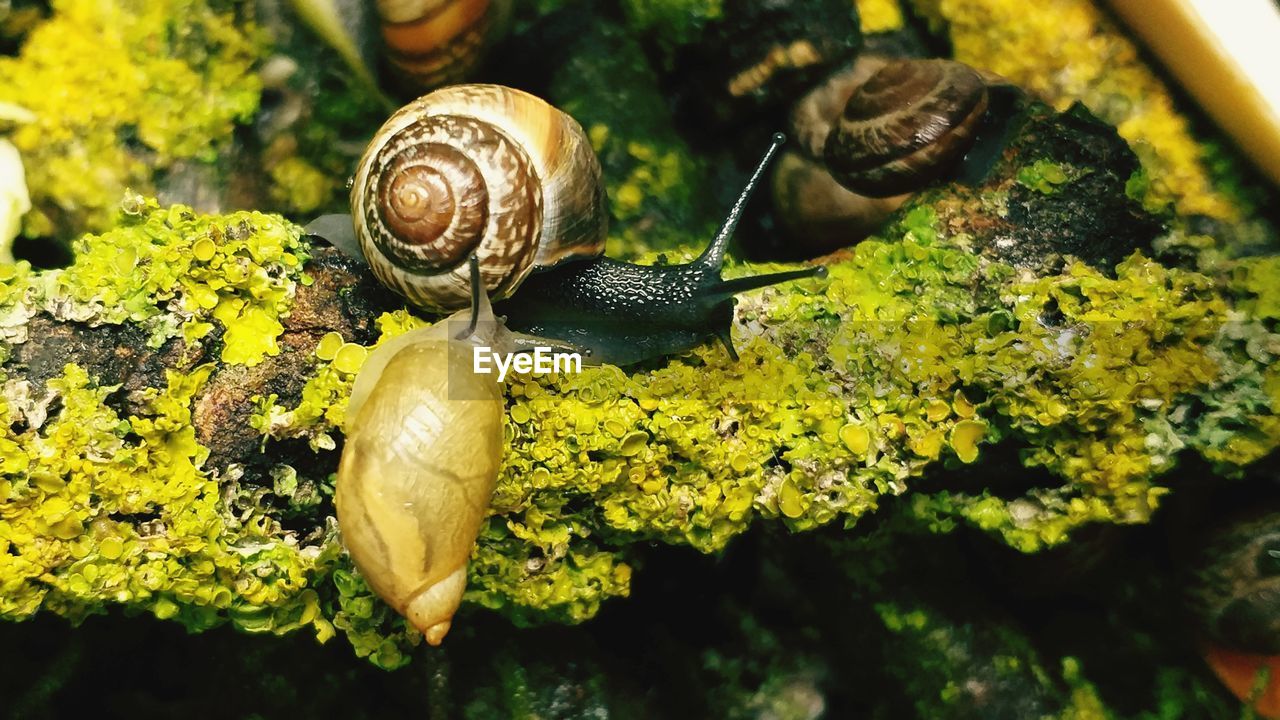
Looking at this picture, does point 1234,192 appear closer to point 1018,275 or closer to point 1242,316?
point 1242,316

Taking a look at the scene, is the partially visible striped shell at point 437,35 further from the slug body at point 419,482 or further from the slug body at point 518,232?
the slug body at point 419,482

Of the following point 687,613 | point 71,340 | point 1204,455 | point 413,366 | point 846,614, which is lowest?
point 687,613

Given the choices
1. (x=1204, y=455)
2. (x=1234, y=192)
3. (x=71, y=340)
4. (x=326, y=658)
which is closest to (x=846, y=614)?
(x=1204, y=455)

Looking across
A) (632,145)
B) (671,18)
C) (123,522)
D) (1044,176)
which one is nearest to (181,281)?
(123,522)

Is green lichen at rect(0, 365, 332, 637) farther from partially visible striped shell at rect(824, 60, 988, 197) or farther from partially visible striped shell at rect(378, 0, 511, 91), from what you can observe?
partially visible striped shell at rect(824, 60, 988, 197)

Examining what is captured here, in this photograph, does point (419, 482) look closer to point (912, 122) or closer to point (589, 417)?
point (589, 417)

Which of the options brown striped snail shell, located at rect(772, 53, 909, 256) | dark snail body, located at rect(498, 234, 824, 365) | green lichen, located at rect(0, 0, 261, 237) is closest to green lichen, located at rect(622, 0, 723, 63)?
brown striped snail shell, located at rect(772, 53, 909, 256)
